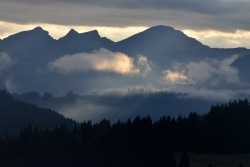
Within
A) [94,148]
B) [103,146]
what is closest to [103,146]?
[103,146]

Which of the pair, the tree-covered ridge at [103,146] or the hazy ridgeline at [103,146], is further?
the hazy ridgeline at [103,146]

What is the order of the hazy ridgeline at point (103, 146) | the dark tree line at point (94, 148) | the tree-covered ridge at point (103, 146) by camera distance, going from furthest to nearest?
the hazy ridgeline at point (103, 146)
the tree-covered ridge at point (103, 146)
the dark tree line at point (94, 148)

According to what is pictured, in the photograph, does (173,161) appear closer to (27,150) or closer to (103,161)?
(103,161)

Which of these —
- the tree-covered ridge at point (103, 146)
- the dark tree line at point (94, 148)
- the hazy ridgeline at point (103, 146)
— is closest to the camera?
the dark tree line at point (94, 148)

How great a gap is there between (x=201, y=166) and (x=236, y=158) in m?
21.7

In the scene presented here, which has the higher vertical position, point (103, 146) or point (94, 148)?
point (103, 146)

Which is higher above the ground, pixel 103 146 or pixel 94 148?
pixel 103 146

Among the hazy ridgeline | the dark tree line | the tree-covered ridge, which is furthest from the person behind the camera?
the hazy ridgeline

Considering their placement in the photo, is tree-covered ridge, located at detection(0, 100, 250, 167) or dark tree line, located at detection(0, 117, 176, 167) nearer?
dark tree line, located at detection(0, 117, 176, 167)

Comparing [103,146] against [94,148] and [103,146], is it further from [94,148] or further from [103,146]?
[94,148]

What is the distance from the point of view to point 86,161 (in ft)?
572

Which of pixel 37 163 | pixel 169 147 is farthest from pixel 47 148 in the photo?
pixel 169 147

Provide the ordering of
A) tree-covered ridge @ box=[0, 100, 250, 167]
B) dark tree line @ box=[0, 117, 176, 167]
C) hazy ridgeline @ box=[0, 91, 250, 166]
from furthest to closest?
hazy ridgeline @ box=[0, 91, 250, 166] → tree-covered ridge @ box=[0, 100, 250, 167] → dark tree line @ box=[0, 117, 176, 167]

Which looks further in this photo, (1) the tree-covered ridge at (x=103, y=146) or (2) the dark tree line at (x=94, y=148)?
(1) the tree-covered ridge at (x=103, y=146)
